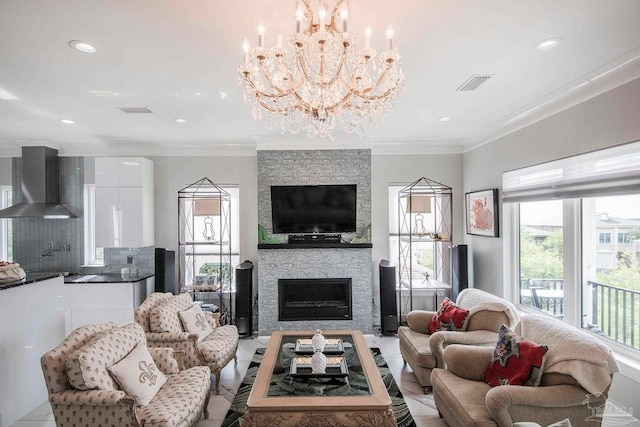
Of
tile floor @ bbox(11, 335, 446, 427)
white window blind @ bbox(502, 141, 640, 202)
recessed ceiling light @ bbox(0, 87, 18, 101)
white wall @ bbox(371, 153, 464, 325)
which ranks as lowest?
tile floor @ bbox(11, 335, 446, 427)

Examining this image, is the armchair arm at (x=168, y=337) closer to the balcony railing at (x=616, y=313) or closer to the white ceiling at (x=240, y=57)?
the white ceiling at (x=240, y=57)

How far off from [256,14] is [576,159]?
2.89m

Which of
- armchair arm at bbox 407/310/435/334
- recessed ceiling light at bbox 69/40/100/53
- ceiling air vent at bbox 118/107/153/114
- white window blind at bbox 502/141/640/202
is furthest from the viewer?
armchair arm at bbox 407/310/435/334

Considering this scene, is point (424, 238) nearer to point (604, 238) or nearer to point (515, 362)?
point (604, 238)

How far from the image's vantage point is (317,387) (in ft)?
8.63

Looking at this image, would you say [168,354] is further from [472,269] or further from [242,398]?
[472,269]

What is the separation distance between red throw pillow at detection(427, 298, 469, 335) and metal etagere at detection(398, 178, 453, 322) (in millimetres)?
1454

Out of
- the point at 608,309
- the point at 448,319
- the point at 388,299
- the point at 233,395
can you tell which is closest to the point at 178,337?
the point at 233,395

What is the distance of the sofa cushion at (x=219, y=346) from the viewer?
11.0ft

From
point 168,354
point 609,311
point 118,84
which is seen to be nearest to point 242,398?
point 168,354

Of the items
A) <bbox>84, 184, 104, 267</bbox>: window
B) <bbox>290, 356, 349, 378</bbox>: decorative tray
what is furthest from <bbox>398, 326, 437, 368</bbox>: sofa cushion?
<bbox>84, 184, 104, 267</bbox>: window

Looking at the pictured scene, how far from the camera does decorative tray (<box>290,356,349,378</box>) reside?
8.99 ft

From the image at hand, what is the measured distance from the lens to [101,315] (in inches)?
194

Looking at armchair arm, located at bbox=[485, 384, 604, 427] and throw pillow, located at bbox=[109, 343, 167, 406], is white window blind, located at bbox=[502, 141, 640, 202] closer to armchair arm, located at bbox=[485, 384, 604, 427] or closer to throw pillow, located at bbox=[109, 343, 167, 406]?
armchair arm, located at bbox=[485, 384, 604, 427]
